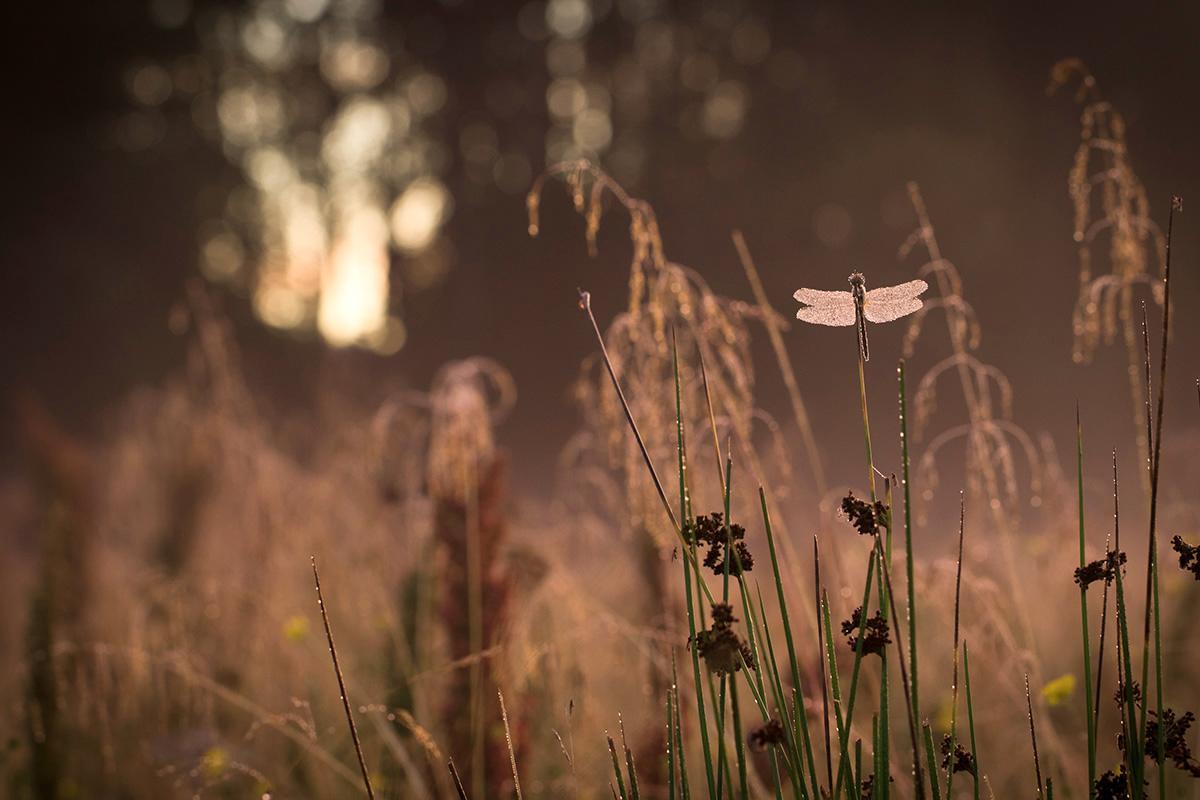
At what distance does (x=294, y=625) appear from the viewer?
9.93 ft

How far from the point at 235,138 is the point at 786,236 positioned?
449 inches

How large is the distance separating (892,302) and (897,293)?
1 cm

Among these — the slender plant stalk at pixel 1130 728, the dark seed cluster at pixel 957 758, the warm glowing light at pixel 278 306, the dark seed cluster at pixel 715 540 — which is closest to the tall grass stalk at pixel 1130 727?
the slender plant stalk at pixel 1130 728

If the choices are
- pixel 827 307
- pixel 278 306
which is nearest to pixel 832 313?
pixel 827 307

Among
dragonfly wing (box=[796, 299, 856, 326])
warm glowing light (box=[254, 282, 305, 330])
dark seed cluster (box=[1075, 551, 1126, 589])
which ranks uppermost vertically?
warm glowing light (box=[254, 282, 305, 330])

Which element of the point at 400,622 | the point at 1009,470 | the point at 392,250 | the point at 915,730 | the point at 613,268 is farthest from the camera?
the point at 392,250

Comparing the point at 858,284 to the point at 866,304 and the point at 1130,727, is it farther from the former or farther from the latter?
the point at 1130,727

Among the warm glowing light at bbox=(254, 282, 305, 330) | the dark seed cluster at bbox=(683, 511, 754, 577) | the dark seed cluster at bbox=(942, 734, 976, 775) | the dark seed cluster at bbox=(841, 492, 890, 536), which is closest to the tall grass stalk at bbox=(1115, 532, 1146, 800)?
the dark seed cluster at bbox=(942, 734, 976, 775)

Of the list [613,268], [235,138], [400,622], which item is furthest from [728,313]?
[235,138]

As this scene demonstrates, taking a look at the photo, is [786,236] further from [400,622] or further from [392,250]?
[400,622]

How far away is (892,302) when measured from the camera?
0.91 meters

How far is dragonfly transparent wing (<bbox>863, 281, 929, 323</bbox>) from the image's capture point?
87 centimetres

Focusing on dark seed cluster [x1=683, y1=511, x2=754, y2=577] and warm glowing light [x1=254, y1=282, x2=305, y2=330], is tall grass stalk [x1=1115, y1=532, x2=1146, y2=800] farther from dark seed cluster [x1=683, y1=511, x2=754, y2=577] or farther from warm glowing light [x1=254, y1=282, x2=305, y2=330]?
warm glowing light [x1=254, y1=282, x2=305, y2=330]

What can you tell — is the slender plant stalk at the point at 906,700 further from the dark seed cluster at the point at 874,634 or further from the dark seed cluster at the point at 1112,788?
the dark seed cluster at the point at 1112,788
